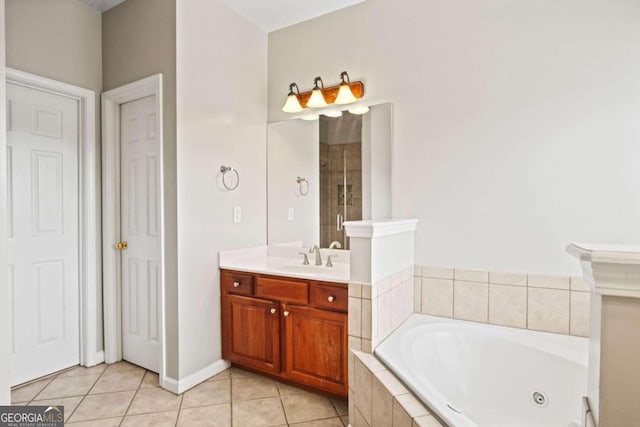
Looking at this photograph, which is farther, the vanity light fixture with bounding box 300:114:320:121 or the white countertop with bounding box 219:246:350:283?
the vanity light fixture with bounding box 300:114:320:121

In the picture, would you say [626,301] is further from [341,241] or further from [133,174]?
[133,174]


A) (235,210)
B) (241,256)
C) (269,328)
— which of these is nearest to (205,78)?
(235,210)

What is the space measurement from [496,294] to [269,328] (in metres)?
1.47

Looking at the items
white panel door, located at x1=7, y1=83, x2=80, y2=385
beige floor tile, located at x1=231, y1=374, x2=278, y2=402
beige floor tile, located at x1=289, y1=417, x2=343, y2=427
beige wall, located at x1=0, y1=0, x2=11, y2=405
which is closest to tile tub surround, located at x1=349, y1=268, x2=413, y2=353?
beige floor tile, located at x1=289, y1=417, x2=343, y2=427

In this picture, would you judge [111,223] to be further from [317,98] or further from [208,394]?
[317,98]

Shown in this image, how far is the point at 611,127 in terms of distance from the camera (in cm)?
189

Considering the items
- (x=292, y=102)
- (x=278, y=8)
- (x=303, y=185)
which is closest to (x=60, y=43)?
(x=278, y=8)

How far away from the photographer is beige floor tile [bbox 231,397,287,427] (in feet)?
6.56

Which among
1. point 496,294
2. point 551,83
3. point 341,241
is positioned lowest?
point 496,294

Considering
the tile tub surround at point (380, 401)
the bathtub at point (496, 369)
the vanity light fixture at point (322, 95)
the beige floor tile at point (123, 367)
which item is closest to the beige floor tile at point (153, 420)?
the beige floor tile at point (123, 367)

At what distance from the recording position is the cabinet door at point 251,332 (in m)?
2.37

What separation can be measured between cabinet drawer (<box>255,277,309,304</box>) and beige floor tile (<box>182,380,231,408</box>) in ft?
2.14

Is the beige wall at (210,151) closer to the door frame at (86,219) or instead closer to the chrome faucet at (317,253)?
the chrome faucet at (317,253)

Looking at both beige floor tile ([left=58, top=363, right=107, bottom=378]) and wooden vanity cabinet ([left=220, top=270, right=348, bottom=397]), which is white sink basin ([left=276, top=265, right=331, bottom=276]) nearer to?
wooden vanity cabinet ([left=220, top=270, right=348, bottom=397])
